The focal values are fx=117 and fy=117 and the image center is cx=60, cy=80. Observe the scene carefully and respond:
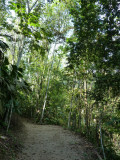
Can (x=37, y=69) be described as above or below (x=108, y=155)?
above

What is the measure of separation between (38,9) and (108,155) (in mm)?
8080

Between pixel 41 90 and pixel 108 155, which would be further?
pixel 41 90

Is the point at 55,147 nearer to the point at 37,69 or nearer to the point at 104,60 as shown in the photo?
the point at 104,60

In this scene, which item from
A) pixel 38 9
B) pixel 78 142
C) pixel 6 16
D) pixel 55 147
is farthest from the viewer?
pixel 6 16

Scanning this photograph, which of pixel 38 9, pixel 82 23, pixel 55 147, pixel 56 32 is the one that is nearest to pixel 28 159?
pixel 55 147

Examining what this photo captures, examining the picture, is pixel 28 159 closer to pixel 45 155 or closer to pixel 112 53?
pixel 45 155

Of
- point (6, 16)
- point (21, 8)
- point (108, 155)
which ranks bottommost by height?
→ point (108, 155)

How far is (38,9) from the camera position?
6812 millimetres

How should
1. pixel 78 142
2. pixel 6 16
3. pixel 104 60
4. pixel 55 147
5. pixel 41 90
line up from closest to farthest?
pixel 104 60
pixel 55 147
pixel 78 142
pixel 6 16
pixel 41 90

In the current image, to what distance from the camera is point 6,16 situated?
8.66m

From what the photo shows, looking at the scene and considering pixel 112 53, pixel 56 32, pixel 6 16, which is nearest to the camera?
pixel 112 53

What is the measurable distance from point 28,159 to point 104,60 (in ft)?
13.4

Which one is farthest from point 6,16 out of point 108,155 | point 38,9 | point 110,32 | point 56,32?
point 108,155

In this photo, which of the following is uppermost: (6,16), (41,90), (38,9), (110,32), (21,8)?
(6,16)
